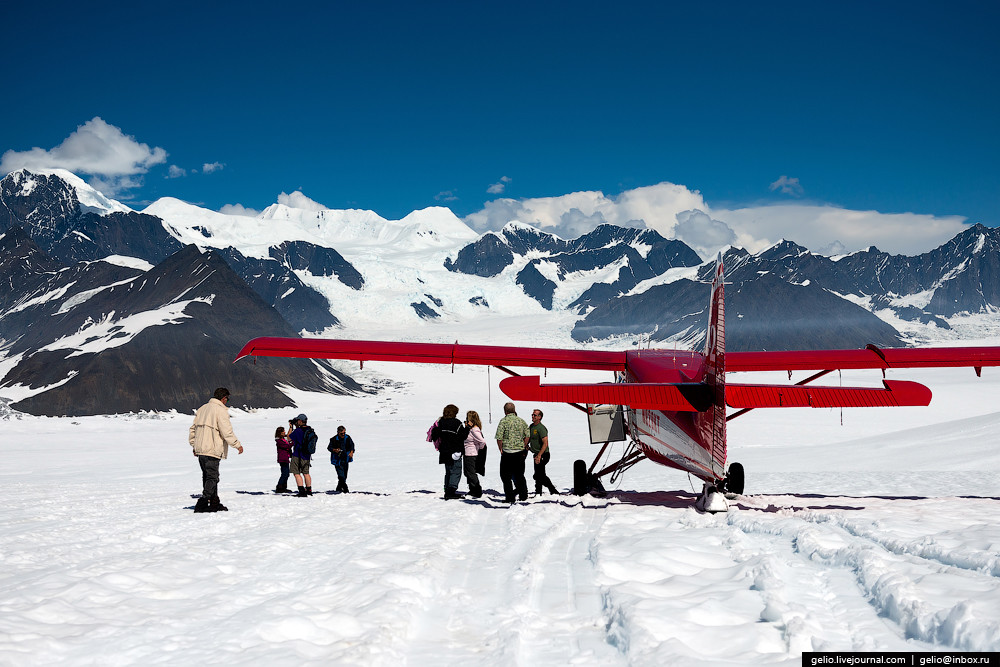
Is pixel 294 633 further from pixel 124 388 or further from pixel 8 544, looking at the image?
pixel 124 388

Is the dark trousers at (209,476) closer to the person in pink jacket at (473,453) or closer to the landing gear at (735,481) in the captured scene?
the person in pink jacket at (473,453)

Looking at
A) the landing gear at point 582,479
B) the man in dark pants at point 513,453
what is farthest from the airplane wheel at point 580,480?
the man in dark pants at point 513,453

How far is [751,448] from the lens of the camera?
31875 millimetres

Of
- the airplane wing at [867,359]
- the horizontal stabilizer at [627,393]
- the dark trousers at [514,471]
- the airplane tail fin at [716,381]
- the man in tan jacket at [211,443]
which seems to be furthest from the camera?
the airplane wing at [867,359]

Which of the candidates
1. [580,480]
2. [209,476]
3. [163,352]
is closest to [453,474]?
[580,480]

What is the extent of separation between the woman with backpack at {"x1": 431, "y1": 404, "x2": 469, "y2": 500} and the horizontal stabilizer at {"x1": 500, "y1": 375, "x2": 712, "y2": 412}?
2402 mm

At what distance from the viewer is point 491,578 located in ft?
20.9

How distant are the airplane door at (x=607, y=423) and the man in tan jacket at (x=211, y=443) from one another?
23.2ft

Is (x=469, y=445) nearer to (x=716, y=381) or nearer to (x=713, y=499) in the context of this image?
(x=713, y=499)

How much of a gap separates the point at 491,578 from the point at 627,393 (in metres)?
5.04

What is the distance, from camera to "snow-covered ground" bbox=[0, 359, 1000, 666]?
14.4 feet

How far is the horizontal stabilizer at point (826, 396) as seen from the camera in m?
9.97

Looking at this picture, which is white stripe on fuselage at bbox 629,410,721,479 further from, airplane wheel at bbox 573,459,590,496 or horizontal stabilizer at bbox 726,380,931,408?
airplane wheel at bbox 573,459,590,496

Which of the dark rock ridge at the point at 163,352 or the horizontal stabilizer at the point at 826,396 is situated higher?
the dark rock ridge at the point at 163,352
